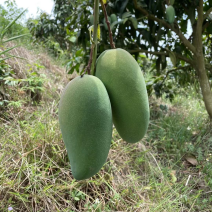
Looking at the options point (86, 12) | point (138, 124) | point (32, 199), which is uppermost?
point (86, 12)

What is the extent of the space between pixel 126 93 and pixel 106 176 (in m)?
0.94

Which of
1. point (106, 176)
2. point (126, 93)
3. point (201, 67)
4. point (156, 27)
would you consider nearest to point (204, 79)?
point (201, 67)

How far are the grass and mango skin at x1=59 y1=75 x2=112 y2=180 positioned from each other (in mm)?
715

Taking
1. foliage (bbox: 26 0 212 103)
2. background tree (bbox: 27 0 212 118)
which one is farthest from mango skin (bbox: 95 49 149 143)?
background tree (bbox: 27 0 212 118)

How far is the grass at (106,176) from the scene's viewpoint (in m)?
1.16

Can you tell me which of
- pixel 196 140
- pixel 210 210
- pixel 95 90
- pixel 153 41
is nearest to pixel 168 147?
pixel 196 140

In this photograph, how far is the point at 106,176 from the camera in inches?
54.6

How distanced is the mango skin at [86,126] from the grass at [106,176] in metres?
0.72

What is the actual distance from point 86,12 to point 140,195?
1374 millimetres

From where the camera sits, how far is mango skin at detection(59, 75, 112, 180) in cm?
51

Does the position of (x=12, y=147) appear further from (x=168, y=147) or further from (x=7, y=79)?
(x=168, y=147)

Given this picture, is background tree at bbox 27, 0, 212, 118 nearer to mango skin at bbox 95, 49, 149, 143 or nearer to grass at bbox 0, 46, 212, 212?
grass at bbox 0, 46, 212, 212

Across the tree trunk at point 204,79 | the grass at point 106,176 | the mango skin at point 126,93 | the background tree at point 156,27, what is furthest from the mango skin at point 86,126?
the tree trunk at point 204,79

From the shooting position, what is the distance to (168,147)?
72.2 inches
